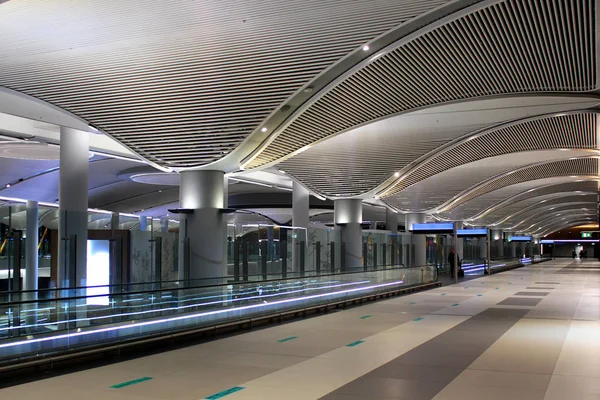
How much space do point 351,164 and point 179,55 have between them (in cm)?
1600

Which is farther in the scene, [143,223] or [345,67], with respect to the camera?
[143,223]

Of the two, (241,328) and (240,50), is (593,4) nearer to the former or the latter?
(240,50)

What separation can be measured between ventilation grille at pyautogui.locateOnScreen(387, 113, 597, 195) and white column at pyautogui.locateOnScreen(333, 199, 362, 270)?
3112mm

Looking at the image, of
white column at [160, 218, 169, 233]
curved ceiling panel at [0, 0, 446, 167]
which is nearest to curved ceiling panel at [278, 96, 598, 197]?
curved ceiling panel at [0, 0, 446, 167]

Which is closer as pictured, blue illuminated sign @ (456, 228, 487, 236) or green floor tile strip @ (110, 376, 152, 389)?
green floor tile strip @ (110, 376, 152, 389)

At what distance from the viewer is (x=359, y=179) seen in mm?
29812

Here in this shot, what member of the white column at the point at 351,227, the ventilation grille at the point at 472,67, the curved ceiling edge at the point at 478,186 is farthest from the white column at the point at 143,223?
the curved ceiling edge at the point at 478,186

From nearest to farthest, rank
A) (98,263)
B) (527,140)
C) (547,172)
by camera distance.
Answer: (98,263)
(527,140)
(547,172)

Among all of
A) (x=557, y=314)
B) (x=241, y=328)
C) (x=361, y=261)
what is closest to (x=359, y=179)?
(x=361, y=261)

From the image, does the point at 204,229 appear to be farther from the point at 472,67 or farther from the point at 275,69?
the point at 472,67

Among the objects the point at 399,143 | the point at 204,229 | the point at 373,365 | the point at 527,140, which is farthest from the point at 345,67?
the point at 527,140

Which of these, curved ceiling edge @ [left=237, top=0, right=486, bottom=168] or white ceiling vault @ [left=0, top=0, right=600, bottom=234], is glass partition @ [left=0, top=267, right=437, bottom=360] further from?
white ceiling vault @ [left=0, top=0, right=600, bottom=234]

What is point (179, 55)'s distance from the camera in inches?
501

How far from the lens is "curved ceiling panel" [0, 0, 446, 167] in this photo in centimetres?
1102
